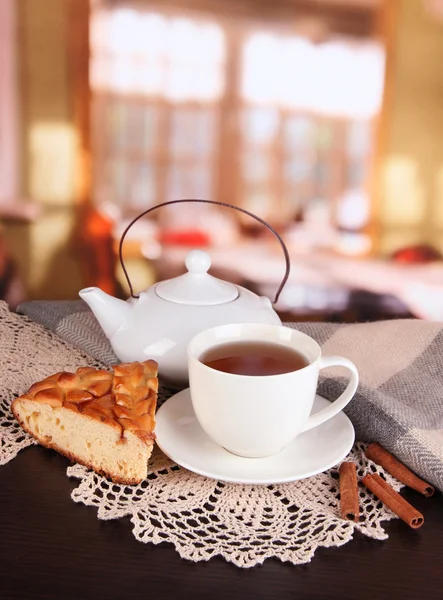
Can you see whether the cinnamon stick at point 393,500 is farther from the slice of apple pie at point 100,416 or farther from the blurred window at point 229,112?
the blurred window at point 229,112

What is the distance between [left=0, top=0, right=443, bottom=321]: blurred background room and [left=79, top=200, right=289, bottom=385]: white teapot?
2.75 metres

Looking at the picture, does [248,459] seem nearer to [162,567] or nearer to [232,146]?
[162,567]

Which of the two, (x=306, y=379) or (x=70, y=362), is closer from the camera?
(x=306, y=379)

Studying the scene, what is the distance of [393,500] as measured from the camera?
67 centimetres

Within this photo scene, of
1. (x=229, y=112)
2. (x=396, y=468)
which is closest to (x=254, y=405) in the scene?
(x=396, y=468)

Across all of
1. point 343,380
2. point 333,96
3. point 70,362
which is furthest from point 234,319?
point 333,96

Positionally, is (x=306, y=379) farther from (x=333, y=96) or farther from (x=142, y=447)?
(x=333, y=96)

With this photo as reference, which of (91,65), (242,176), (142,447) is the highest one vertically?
(91,65)

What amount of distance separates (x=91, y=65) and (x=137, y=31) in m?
0.33

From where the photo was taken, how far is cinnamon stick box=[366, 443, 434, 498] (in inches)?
27.6

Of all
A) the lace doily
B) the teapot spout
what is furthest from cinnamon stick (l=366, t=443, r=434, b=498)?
the teapot spout

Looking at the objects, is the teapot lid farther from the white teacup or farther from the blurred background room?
the blurred background room

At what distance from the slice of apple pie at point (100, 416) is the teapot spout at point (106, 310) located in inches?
4.3

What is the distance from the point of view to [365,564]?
23.2 inches
